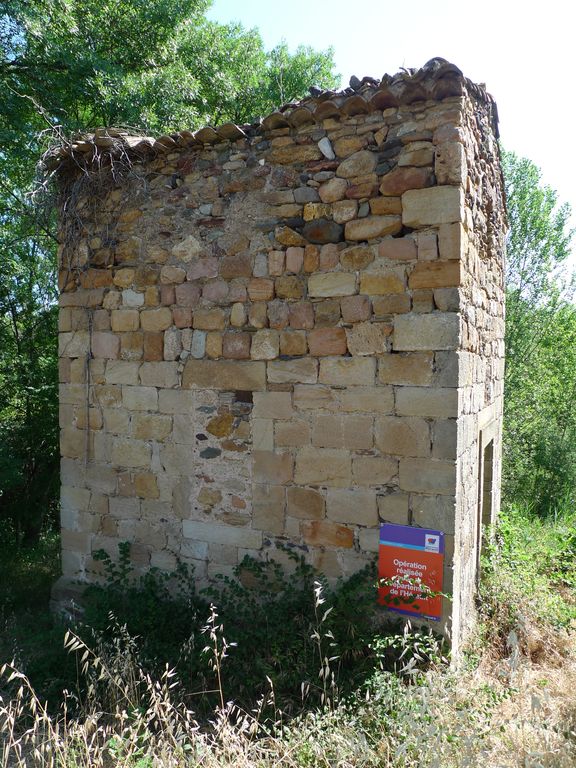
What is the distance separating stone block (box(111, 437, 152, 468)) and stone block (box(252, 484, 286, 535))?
3.19 feet

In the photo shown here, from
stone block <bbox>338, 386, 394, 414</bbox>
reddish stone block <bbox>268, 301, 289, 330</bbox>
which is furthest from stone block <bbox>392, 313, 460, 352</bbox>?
reddish stone block <bbox>268, 301, 289, 330</bbox>

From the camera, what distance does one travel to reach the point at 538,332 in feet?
38.8

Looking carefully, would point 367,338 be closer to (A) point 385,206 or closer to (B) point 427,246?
(B) point 427,246

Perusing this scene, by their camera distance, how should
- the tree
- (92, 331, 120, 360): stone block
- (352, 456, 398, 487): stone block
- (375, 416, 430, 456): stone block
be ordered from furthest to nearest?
the tree
(92, 331, 120, 360): stone block
(352, 456, 398, 487): stone block
(375, 416, 430, 456): stone block

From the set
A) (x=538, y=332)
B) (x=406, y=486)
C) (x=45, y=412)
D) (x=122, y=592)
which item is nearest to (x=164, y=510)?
(x=122, y=592)

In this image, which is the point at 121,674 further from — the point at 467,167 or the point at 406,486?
the point at 467,167

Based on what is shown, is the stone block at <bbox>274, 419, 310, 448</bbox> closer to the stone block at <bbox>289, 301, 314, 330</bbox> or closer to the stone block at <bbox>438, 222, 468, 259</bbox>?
the stone block at <bbox>289, 301, 314, 330</bbox>

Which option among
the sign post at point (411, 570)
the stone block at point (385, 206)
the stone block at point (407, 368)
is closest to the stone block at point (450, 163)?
the stone block at point (385, 206)

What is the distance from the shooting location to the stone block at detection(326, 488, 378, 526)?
3.59m

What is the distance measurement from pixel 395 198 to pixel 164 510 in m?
2.82

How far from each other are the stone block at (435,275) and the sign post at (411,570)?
59.8 inches

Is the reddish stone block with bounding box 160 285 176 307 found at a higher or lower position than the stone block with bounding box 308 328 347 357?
higher

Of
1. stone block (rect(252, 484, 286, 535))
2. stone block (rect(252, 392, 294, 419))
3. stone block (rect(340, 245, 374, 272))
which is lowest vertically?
stone block (rect(252, 484, 286, 535))

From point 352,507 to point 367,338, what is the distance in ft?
3.66
